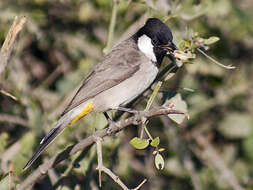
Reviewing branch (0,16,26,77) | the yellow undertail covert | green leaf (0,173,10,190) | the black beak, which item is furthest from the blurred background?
green leaf (0,173,10,190)

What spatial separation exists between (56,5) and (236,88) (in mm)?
1970

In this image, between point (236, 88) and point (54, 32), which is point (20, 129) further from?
point (236, 88)

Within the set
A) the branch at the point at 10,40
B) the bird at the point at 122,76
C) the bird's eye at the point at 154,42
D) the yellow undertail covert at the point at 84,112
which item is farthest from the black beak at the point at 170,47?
the branch at the point at 10,40

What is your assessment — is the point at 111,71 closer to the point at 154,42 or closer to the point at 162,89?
the point at 154,42

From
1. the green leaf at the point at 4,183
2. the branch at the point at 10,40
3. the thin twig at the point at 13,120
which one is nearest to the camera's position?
the green leaf at the point at 4,183

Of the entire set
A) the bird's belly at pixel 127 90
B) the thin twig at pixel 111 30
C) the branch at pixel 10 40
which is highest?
the branch at pixel 10 40

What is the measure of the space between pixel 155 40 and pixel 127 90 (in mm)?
407

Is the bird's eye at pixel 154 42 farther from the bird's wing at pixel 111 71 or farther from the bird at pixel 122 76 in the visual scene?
the bird's wing at pixel 111 71

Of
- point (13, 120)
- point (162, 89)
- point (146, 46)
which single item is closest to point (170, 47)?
point (146, 46)

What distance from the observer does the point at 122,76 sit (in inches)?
136

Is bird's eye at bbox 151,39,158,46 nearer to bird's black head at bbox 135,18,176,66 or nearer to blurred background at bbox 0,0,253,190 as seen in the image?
bird's black head at bbox 135,18,176,66

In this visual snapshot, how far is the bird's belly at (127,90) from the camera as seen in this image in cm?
331

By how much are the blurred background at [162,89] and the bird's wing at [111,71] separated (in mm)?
450

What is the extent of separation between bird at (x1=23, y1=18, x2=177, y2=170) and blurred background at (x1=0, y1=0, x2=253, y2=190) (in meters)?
0.43
